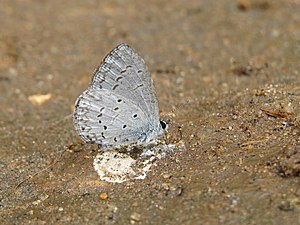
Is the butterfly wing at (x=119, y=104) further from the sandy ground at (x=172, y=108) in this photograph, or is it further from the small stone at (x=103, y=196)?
the small stone at (x=103, y=196)

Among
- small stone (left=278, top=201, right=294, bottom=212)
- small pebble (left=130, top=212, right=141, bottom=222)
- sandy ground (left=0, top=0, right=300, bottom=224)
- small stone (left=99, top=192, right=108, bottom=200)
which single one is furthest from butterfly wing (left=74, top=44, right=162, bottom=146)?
small stone (left=278, top=201, right=294, bottom=212)

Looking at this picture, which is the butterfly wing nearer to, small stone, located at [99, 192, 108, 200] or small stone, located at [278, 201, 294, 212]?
small stone, located at [99, 192, 108, 200]

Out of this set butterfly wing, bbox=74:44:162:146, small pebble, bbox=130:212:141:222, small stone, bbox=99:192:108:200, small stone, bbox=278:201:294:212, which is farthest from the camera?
butterfly wing, bbox=74:44:162:146

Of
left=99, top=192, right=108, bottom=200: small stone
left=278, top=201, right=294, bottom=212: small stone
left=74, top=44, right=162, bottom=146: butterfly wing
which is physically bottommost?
left=99, top=192, right=108, bottom=200: small stone

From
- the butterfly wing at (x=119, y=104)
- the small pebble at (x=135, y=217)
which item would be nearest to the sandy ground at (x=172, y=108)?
the small pebble at (x=135, y=217)

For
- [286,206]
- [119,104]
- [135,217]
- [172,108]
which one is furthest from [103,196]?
[172,108]

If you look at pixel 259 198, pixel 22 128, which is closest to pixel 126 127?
pixel 259 198

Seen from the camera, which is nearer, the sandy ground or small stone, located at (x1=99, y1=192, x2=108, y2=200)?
the sandy ground
